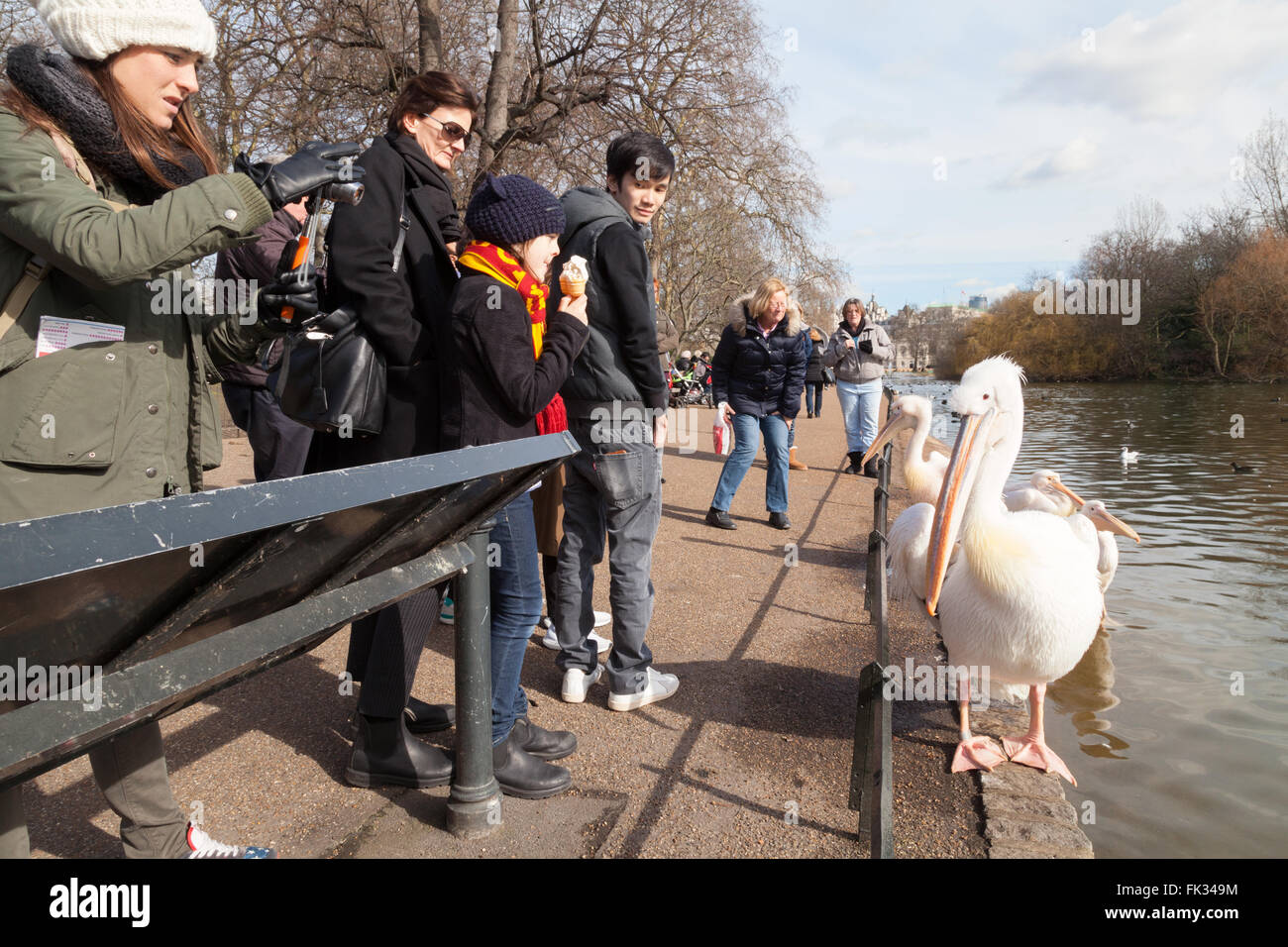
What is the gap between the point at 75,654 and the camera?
4.76 feet

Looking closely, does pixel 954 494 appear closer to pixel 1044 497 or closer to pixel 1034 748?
pixel 1034 748

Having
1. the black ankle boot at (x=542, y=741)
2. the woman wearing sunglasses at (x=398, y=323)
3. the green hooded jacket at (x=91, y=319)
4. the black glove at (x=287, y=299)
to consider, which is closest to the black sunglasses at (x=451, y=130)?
the woman wearing sunglasses at (x=398, y=323)

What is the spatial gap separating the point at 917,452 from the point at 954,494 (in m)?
2.94

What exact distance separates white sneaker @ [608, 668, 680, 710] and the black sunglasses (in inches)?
95.0

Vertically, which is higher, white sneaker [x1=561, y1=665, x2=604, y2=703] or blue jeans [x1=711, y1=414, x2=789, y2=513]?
blue jeans [x1=711, y1=414, x2=789, y2=513]

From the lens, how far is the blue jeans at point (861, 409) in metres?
10.9

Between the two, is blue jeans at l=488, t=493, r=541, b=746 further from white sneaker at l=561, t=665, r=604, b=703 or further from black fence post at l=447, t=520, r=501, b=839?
white sneaker at l=561, t=665, r=604, b=703

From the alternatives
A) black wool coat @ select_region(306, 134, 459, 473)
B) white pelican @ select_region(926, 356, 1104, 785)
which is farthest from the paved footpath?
black wool coat @ select_region(306, 134, 459, 473)

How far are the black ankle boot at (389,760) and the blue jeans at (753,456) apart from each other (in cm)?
524

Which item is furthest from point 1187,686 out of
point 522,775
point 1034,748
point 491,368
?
point 491,368

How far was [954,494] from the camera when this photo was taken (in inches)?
146

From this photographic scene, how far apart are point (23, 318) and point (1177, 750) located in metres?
5.08

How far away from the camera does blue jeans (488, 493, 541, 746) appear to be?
292 cm

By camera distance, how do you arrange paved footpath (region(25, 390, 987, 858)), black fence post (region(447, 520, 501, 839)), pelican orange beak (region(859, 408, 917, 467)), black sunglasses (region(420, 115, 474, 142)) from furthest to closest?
pelican orange beak (region(859, 408, 917, 467))
black sunglasses (region(420, 115, 474, 142))
paved footpath (region(25, 390, 987, 858))
black fence post (region(447, 520, 501, 839))
